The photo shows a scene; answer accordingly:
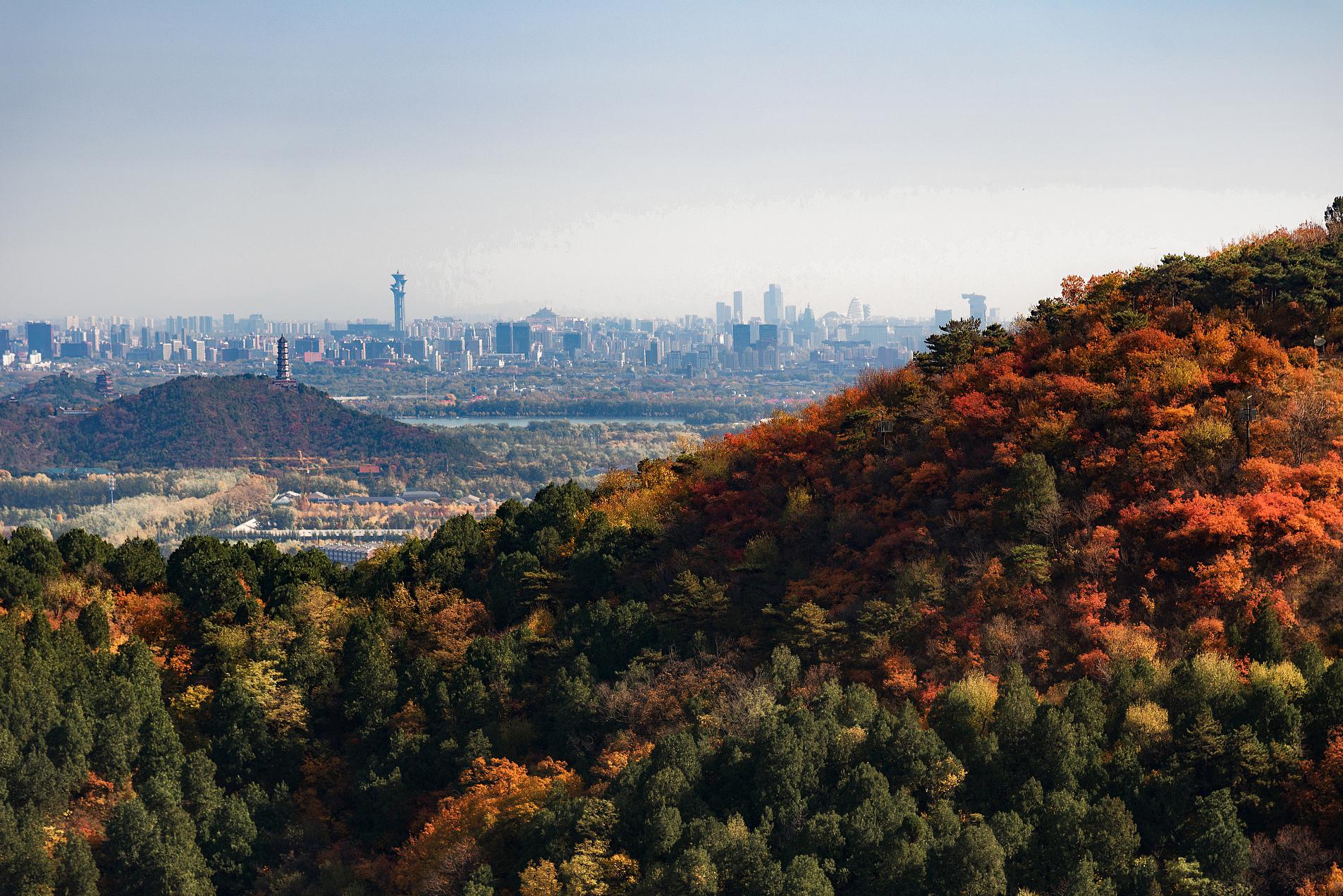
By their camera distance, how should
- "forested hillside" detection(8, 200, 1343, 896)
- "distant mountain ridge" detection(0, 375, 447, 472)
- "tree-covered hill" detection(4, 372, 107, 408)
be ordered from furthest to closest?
1. "tree-covered hill" detection(4, 372, 107, 408)
2. "distant mountain ridge" detection(0, 375, 447, 472)
3. "forested hillside" detection(8, 200, 1343, 896)

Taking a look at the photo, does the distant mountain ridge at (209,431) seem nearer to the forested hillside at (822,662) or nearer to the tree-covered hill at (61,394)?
the tree-covered hill at (61,394)

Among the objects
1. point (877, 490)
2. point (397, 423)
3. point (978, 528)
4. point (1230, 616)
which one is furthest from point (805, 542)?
point (397, 423)

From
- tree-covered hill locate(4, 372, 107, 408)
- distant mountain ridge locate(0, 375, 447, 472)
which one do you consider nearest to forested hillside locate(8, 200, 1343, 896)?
distant mountain ridge locate(0, 375, 447, 472)

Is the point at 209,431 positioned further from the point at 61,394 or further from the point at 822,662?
the point at 822,662

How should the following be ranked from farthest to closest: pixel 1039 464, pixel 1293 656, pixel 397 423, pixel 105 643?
pixel 397 423, pixel 105 643, pixel 1039 464, pixel 1293 656

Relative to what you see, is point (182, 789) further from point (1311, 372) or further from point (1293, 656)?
point (1311, 372)

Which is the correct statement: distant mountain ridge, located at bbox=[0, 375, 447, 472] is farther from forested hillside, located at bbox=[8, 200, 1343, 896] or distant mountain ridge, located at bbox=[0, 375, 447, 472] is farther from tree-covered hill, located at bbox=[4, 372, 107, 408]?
forested hillside, located at bbox=[8, 200, 1343, 896]

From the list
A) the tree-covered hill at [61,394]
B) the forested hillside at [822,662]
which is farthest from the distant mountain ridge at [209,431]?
the forested hillside at [822,662]

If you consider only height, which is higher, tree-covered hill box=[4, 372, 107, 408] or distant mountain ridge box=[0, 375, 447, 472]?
tree-covered hill box=[4, 372, 107, 408]
